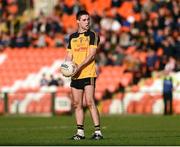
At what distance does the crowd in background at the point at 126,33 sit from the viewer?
3269 cm

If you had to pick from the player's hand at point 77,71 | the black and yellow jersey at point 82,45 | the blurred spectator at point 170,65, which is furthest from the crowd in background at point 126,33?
the player's hand at point 77,71

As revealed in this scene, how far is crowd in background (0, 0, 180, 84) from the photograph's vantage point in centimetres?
3269

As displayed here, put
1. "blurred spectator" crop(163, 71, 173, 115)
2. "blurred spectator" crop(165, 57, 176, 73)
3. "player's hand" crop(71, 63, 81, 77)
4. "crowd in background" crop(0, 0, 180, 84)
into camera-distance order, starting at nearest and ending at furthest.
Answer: "player's hand" crop(71, 63, 81, 77), "blurred spectator" crop(163, 71, 173, 115), "blurred spectator" crop(165, 57, 176, 73), "crowd in background" crop(0, 0, 180, 84)

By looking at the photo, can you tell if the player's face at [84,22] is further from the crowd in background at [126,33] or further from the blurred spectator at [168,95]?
the crowd in background at [126,33]

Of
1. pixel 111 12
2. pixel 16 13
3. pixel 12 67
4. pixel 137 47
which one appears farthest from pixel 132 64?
pixel 16 13

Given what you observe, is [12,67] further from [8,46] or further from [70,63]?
[70,63]

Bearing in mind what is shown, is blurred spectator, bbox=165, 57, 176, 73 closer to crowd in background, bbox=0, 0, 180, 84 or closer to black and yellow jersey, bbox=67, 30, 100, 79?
crowd in background, bbox=0, 0, 180, 84

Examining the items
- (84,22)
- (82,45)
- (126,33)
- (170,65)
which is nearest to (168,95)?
(170,65)

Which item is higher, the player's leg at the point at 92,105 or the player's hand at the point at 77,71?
the player's hand at the point at 77,71

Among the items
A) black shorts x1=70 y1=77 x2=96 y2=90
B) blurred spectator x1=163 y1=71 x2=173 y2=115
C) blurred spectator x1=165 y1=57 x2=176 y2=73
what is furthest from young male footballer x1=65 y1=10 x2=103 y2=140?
blurred spectator x1=165 y1=57 x2=176 y2=73

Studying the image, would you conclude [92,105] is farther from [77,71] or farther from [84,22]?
[84,22]

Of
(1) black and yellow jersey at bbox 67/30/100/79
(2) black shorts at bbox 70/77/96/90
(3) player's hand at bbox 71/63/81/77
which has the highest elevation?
(1) black and yellow jersey at bbox 67/30/100/79

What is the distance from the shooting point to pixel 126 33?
114ft

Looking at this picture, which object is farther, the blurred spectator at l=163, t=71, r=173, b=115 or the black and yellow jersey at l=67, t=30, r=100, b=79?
the blurred spectator at l=163, t=71, r=173, b=115
